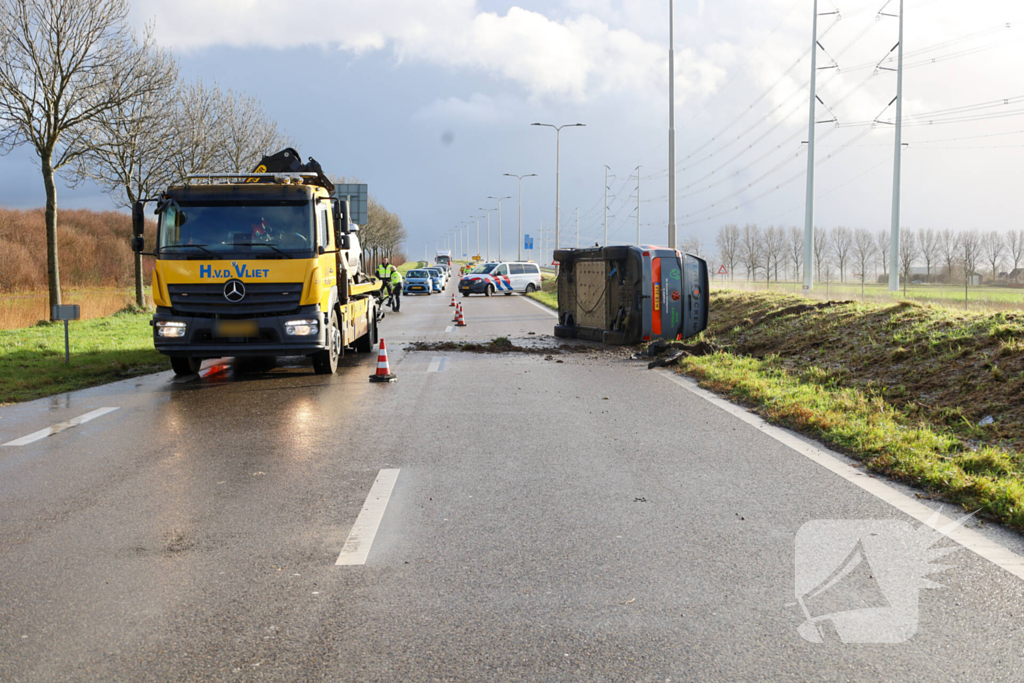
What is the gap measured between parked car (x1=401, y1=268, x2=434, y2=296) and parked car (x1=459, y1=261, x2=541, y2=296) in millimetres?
3470

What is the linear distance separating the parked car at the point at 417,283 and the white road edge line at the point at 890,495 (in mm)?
40889

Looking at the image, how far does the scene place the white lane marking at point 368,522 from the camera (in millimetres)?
4453

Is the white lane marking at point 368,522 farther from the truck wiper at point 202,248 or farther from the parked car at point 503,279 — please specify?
the parked car at point 503,279

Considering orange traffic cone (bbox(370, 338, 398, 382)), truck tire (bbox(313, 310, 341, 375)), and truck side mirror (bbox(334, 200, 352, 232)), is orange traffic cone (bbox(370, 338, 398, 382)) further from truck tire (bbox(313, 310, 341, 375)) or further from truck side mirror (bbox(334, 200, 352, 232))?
truck side mirror (bbox(334, 200, 352, 232))

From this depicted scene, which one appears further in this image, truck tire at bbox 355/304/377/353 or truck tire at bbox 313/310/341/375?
truck tire at bbox 355/304/377/353

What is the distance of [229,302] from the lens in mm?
11320

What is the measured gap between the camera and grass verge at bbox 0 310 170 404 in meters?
11.7

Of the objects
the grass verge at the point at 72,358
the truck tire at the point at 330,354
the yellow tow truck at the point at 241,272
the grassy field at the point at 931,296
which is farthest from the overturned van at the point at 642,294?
the grass verge at the point at 72,358

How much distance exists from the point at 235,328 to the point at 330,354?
1.47m

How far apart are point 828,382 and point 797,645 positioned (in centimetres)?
782

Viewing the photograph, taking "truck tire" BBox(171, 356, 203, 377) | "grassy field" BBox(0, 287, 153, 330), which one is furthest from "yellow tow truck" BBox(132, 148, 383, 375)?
"grassy field" BBox(0, 287, 153, 330)

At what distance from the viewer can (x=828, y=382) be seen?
34.9 ft

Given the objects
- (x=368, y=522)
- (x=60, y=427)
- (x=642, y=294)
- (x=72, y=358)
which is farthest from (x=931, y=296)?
(x=368, y=522)

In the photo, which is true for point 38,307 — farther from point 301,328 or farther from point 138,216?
point 301,328
